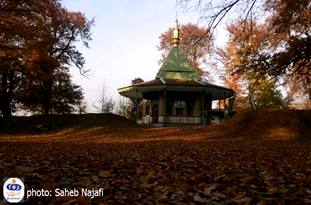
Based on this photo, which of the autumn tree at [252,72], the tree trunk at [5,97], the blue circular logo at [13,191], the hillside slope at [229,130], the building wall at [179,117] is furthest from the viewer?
the tree trunk at [5,97]

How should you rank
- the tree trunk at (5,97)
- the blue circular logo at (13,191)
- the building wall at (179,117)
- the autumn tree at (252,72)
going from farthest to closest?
the tree trunk at (5,97) → the building wall at (179,117) → the autumn tree at (252,72) → the blue circular logo at (13,191)

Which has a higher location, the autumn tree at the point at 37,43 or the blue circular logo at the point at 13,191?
the autumn tree at the point at 37,43

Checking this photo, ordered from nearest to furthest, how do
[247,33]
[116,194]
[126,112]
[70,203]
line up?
[70,203]
[116,194]
[247,33]
[126,112]

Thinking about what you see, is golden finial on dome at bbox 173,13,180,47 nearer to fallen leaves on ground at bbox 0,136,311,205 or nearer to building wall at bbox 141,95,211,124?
building wall at bbox 141,95,211,124

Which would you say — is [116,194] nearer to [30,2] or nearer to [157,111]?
[30,2]

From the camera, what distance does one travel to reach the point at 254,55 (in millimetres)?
16453

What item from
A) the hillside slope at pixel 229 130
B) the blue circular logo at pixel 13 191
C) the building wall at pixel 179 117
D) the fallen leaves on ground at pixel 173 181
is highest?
the building wall at pixel 179 117

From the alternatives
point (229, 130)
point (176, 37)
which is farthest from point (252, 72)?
point (176, 37)

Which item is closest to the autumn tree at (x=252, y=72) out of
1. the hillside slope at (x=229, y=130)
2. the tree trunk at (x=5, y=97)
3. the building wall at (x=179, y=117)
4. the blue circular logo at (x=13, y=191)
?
the hillside slope at (x=229, y=130)

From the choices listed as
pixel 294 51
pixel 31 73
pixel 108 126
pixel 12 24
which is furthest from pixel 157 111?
pixel 294 51

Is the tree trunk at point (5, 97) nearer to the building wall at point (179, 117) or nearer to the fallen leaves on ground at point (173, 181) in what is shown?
the building wall at point (179, 117)

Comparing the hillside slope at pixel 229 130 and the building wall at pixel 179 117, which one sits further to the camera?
the building wall at pixel 179 117

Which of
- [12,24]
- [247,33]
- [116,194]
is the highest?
[12,24]

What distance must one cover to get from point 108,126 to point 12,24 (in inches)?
569
